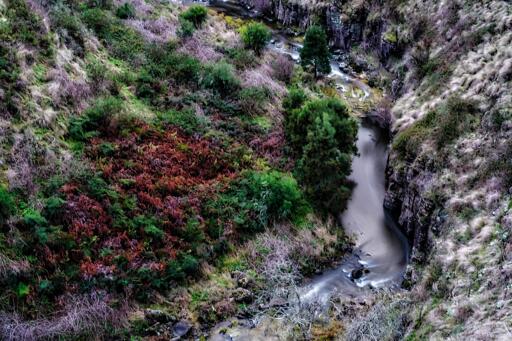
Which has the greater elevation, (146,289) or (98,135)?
(98,135)

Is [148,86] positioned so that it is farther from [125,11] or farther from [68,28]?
[125,11]

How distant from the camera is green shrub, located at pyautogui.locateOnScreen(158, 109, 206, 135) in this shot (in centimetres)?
2650

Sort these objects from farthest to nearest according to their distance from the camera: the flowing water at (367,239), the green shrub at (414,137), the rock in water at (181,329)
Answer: the green shrub at (414,137) → the flowing water at (367,239) → the rock in water at (181,329)

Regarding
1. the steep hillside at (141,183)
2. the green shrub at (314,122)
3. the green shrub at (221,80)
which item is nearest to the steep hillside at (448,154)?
the green shrub at (314,122)

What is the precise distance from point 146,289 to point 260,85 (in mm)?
18240

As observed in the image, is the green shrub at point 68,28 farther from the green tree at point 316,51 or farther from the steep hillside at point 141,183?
the green tree at point 316,51

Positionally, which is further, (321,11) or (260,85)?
(321,11)

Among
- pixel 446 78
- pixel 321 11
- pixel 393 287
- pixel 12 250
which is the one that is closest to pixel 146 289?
pixel 12 250

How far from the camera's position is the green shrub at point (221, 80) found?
30589 mm

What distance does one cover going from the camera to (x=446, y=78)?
96.8 ft

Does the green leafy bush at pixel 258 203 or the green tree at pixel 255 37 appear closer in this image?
the green leafy bush at pixel 258 203

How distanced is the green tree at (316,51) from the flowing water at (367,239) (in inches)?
274

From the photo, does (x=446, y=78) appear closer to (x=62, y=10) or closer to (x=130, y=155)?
(x=130, y=155)

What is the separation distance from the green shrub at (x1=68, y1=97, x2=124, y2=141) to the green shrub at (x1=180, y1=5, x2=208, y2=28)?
55.6ft
